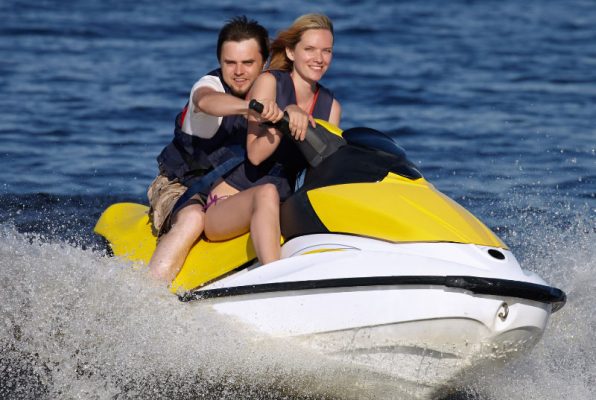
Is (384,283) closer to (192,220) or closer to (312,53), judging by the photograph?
(192,220)

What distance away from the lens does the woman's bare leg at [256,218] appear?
464 centimetres

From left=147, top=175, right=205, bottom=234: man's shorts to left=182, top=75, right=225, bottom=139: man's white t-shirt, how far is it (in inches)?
12.8

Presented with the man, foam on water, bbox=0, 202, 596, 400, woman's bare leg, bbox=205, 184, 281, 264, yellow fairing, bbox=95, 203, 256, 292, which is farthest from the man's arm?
foam on water, bbox=0, 202, 596, 400

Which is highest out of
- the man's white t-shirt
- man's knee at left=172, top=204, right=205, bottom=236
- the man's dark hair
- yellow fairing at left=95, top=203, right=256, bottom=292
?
the man's dark hair

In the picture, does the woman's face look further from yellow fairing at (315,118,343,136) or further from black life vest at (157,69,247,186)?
black life vest at (157,69,247,186)

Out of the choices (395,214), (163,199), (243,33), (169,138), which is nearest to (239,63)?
(243,33)

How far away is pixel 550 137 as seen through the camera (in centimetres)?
1055

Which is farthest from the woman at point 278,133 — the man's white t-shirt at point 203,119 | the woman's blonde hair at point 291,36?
the man's white t-shirt at point 203,119

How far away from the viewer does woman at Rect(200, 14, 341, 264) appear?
15.4 feet

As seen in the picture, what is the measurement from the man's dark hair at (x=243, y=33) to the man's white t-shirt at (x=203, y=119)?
0.17m

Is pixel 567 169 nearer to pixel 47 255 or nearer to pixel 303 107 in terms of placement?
pixel 303 107

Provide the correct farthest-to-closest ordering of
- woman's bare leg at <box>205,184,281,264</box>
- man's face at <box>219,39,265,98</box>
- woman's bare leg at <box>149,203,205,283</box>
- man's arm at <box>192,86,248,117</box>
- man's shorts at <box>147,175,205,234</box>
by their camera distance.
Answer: man's shorts at <box>147,175,205,234</box>, man's face at <box>219,39,265,98</box>, woman's bare leg at <box>149,203,205,283</box>, man's arm at <box>192,86,248,117</box>, woman's bare leg at <box>205,184,281,264</box>

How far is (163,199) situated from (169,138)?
5211 mm

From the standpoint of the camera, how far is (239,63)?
523cm
